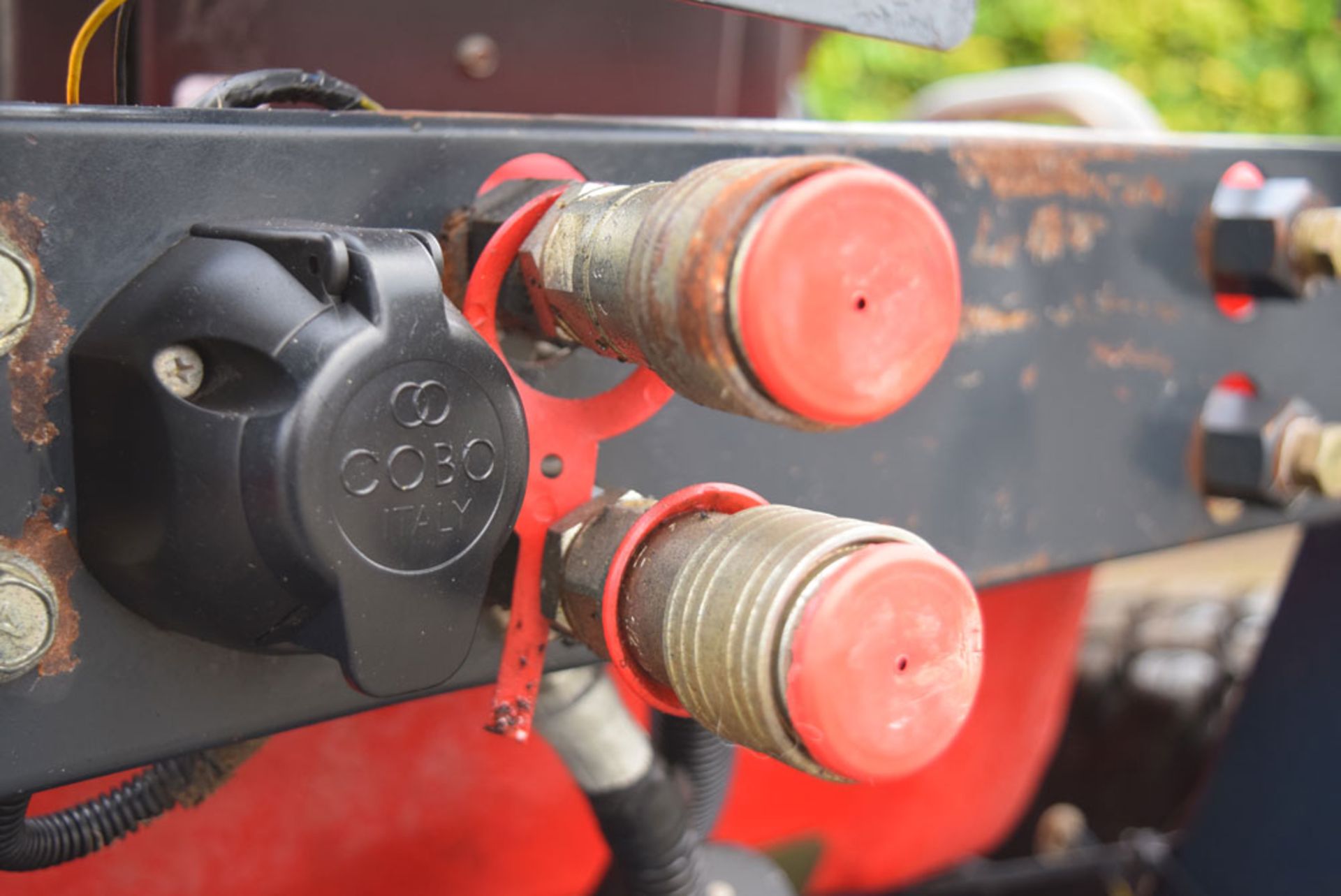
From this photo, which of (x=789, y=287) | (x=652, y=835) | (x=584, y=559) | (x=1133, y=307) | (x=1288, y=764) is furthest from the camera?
(x=1288, y=764)

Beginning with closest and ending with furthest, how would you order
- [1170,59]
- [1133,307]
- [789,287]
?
[789,287]
[1133,307]
[1170,59]

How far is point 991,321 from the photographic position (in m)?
0.65

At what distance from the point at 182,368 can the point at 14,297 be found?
5 cm

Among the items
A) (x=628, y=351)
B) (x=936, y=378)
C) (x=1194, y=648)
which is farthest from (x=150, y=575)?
(x=1194, y=648)

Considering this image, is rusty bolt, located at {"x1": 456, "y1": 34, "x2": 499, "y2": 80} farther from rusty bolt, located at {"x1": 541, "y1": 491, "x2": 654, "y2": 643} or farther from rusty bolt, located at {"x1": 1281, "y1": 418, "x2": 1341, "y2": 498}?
rusty bolt, located at {"x1": 1281, "y1": 418, "x2": 1341, "y2": 498}

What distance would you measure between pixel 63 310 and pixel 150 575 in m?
0.09

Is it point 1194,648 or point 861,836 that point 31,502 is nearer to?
point 861,836

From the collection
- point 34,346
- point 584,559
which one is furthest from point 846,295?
point 34,346

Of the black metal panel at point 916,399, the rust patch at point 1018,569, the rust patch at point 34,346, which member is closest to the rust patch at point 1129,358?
the black metal panel at point 916,399

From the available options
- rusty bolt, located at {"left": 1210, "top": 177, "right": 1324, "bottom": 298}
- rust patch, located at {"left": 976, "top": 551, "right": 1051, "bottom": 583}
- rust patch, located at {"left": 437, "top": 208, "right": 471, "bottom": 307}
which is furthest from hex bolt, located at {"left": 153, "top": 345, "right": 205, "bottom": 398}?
rusty bolt, located at {"left": 1210, "top": 177, "right": 1324, "bottom": 298}

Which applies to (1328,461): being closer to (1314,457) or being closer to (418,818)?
(1314,457)

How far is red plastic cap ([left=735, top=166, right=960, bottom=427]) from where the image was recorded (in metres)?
0.34

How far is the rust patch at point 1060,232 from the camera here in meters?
0.65

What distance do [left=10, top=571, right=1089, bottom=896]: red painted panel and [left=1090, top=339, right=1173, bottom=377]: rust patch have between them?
14.1 inches
